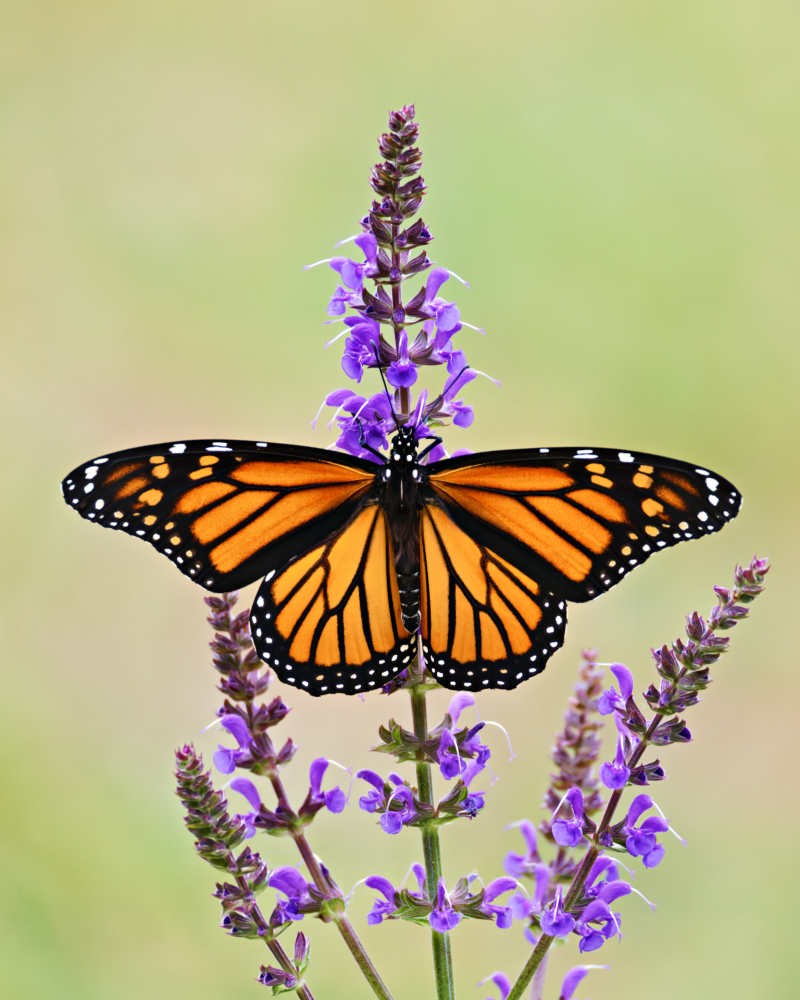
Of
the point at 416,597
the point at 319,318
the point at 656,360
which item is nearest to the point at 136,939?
the point at 416,597

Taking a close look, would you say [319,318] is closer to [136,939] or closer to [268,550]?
→ [136,939]

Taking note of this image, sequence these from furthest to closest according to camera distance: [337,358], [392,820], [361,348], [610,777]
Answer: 1. [337,358]
2. [361,348]
3. [392,820]
4. [610,777]

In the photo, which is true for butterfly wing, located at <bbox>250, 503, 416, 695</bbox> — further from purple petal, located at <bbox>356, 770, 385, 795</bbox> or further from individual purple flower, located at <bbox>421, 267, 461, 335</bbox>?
individual purple flower, located at <bbox>421, 267, 461, 335</bbox>

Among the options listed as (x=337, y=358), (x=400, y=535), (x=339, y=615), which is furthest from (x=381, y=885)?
(x=337, y=358)

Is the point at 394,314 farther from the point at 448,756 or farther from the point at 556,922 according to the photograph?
the point at 556,922

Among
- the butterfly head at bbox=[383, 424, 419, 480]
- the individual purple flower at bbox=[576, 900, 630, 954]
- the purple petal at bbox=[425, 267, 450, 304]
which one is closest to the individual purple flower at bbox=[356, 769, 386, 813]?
the individual purple flower at bbox=[576, 900, 630, 954]

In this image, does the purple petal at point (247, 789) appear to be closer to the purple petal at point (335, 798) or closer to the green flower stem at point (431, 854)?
the purple petal at point (335, 798)
